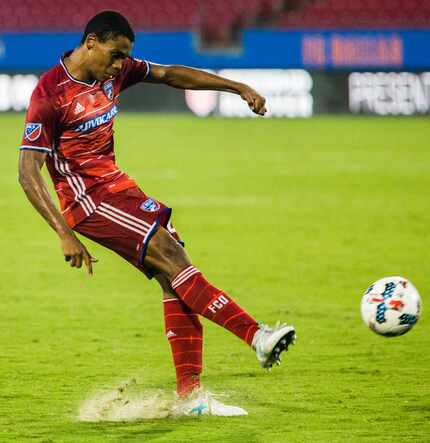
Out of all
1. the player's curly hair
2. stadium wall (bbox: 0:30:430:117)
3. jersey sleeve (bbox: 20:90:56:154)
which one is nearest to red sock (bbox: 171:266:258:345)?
jersey sleeve (bbox: 20:90:56:154)

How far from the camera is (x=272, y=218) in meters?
13.1

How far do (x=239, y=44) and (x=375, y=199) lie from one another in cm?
1357

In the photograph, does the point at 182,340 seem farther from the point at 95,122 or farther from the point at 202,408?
the point at 95,122

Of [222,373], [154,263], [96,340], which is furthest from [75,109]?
[96,340]

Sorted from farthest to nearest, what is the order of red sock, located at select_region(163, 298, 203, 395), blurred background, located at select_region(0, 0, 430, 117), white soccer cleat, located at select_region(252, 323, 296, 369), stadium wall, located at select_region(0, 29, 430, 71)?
blurred background, located at select_region(0, 0, 430, 117), stadium wall, located at select_region(0, 29, 430, 71), red sock, located at select_region(163, 298, 203, 395), white soccer cleat, located at select_region(252, 323, 296, 369)

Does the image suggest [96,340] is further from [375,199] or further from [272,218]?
[375,199]

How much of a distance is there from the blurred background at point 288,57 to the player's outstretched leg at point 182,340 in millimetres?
21774

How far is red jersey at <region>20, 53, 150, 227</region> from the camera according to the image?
5148mm

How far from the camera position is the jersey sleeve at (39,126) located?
5.11m

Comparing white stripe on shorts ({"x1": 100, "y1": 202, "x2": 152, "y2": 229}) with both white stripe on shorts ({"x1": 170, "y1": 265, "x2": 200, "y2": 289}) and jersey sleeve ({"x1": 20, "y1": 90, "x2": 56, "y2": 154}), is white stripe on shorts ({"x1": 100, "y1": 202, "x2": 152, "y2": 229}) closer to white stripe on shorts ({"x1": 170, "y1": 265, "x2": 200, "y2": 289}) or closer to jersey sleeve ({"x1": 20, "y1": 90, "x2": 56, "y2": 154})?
white stripe on shorts ({"x1": 170, "y1": 265, "x2": 200, "y2": 289})

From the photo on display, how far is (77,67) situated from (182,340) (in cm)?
138

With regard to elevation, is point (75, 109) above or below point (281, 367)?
above

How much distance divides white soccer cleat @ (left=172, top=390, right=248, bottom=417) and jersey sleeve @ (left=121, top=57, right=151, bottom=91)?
5.06 ft

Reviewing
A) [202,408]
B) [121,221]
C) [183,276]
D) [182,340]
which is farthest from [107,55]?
[202,408]
